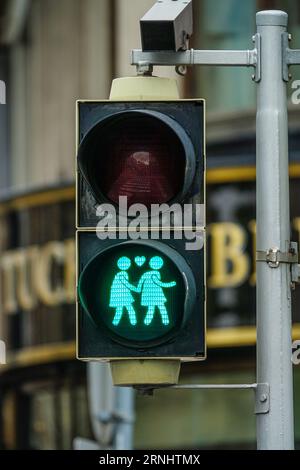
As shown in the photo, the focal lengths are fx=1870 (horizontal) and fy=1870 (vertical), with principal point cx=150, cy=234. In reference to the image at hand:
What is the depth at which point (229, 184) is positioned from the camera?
59.7ft

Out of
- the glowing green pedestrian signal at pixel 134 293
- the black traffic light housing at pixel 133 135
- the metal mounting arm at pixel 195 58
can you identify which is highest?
the metal mounting arm at pixel 195 58

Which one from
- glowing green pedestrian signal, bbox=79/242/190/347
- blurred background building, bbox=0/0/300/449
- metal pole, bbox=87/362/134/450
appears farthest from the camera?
blurred background building, bbox=0/0/300/449

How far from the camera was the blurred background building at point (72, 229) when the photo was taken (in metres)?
18.2

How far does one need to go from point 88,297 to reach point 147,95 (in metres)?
0.88

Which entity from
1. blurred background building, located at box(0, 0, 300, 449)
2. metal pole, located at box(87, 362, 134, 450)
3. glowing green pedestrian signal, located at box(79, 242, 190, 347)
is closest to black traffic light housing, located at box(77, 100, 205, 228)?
glowing green pedestrian signal, located at box(79, 242, 190, 347)

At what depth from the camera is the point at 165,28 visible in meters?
7.73

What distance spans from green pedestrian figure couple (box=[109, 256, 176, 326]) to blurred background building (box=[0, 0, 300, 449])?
9.18m

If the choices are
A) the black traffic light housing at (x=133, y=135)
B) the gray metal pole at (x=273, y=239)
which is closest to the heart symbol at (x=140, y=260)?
the black traffic light housing at (x=133, y=135)

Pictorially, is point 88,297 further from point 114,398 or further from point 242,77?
point 242,77

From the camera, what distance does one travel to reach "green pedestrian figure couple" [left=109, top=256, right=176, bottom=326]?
734 centimetres

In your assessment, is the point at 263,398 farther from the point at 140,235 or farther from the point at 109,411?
the point at 109,411

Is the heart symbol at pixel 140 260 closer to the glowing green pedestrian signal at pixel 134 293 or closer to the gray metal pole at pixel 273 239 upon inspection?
the glowing green pedestrian signal at pixel 134 293

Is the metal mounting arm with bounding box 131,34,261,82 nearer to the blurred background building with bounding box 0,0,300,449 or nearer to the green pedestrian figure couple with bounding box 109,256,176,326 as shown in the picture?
the green pedestrian figure couple with bounding box 109,256,176,326

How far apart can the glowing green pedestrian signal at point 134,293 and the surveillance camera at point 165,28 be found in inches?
38.0
